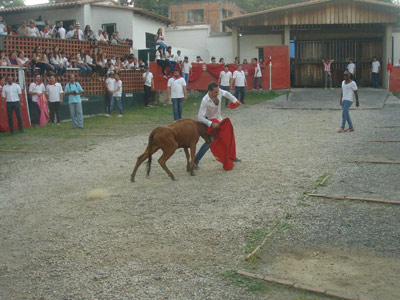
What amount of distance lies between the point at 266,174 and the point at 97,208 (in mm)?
3241

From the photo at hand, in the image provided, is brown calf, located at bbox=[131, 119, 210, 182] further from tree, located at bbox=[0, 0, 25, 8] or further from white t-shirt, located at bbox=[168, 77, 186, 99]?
tree, located at bbox=[0, 0, 25, 8]

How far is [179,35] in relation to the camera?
115 ft

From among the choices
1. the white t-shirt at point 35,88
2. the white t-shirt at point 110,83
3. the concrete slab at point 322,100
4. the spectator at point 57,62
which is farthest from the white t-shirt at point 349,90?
the spectator at point 57,62

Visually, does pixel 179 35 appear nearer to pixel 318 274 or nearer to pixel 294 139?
pixel 294 139

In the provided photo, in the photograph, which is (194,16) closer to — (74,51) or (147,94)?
(147,94)

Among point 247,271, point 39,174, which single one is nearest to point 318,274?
point 247,271

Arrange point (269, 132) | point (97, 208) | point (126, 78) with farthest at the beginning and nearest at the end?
1. point (126, 78)
2. point (269, 132)
3. point (97, 208)

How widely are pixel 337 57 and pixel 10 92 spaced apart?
19.9m

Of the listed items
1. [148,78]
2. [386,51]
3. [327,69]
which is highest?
[386,51]

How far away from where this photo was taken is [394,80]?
27969 mm

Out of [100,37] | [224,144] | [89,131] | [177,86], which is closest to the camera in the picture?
[224,144]

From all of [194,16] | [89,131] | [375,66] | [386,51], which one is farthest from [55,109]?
[194,16]

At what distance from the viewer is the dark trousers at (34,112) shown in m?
18.5

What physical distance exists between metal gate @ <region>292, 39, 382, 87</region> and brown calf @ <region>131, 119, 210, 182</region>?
72.1ft
